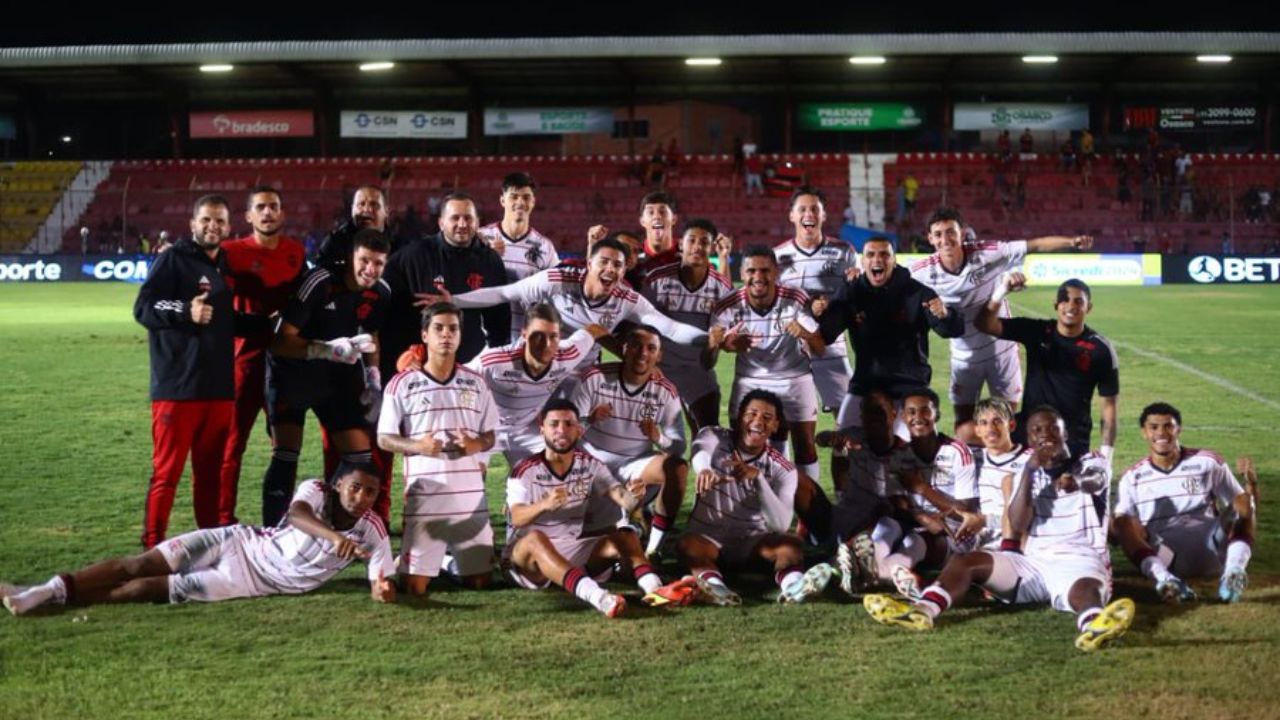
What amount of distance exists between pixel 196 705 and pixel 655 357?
10.1ft

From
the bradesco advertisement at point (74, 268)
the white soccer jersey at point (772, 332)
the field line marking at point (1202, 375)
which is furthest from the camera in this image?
the bradesco advertisement at point (74, 268)

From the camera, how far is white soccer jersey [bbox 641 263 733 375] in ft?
26.5

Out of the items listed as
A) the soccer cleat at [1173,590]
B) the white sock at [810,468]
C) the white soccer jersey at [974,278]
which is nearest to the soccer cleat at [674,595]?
the soccer cleat at [1173,590]

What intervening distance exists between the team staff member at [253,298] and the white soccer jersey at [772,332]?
241 cm

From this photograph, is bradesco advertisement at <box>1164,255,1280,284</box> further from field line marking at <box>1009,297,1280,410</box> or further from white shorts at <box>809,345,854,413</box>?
white shorts at <box>809,345,854,413</box>

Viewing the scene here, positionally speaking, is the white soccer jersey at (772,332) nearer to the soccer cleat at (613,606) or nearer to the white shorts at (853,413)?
the white shorts at (853,413)

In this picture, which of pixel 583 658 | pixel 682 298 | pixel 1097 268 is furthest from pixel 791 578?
pixel 1097 268

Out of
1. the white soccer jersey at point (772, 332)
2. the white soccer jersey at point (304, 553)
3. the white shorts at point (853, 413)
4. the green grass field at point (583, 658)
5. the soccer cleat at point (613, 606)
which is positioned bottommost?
the green grass field at point (583, 658)

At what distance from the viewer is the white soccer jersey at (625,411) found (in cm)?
710

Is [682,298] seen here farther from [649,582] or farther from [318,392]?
[649,582]

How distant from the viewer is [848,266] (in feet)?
27.8

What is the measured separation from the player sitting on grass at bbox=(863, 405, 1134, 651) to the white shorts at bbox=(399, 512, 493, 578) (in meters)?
1.79

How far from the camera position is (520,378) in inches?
285

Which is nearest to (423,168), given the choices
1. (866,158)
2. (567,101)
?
(567,101)
